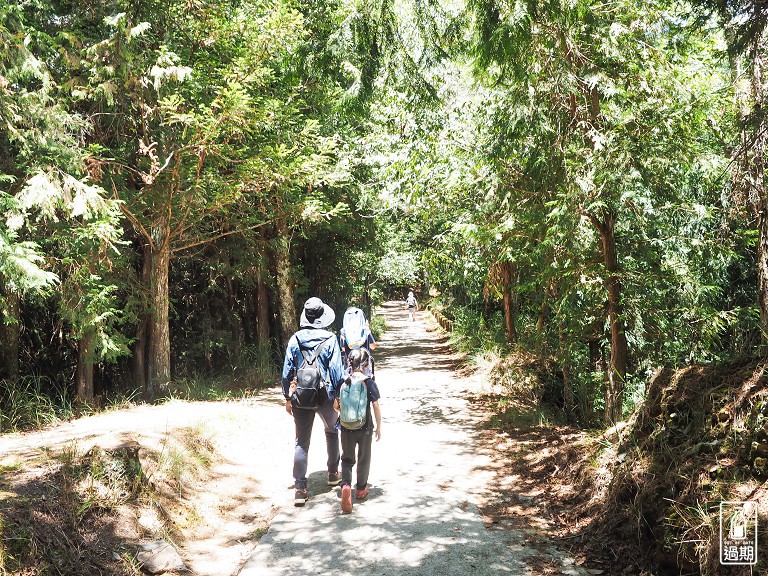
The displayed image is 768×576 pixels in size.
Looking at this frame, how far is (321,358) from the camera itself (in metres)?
5.27

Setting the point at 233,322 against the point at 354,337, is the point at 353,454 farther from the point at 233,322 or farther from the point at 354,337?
the point at 233,322

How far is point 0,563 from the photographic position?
3.23 meters

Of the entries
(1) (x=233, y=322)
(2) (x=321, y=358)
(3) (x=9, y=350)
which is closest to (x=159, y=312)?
(3) (x=9, y=350)

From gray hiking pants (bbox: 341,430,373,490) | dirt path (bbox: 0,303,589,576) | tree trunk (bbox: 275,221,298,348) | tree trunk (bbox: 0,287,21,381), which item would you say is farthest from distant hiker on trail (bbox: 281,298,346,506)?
tree trunk (bbox: 275,221,298,348)

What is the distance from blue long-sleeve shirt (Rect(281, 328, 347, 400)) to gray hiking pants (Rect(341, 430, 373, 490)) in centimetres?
42

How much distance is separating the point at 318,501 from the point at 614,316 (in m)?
3.91

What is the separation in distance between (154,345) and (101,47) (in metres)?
5.55

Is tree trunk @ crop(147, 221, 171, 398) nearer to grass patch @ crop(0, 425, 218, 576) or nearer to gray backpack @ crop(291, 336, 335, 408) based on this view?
grass patch @ crop(0, 425, 218, 576)

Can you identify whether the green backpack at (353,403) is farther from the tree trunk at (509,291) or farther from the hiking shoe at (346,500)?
the tree trunk at (509,291)

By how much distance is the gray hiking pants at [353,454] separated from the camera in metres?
5.22

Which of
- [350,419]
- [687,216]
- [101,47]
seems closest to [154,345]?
[101,47]

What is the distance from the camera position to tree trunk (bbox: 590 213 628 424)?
627 centimetres

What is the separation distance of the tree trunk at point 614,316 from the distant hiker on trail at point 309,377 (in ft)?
10.3

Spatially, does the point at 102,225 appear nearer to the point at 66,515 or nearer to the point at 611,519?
the point at 66,515
